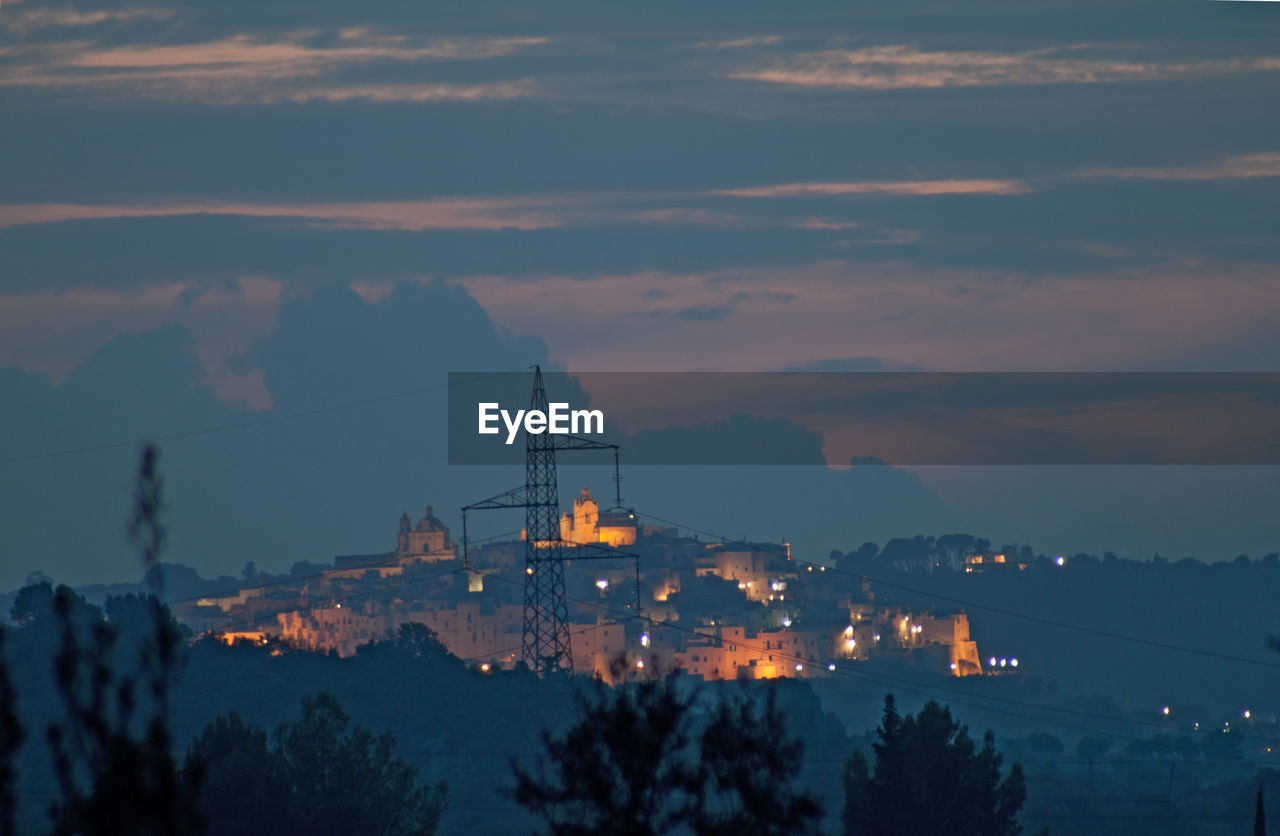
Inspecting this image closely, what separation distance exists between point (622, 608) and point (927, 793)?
9003cm

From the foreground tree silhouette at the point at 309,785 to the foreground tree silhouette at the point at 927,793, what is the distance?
938cm

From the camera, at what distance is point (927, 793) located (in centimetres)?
3309

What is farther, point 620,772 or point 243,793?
point 243,793

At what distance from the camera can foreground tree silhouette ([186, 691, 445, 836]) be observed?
34.7m

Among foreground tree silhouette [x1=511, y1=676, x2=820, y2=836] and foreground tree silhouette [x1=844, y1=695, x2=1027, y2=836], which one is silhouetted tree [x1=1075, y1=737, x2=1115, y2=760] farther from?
foreground tree silhouette [x1=511, y1=676, x2=820, y2=836]

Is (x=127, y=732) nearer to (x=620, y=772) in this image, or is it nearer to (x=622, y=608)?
(x=620, y=772)

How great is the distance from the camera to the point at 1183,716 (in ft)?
405

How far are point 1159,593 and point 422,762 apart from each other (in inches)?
4909

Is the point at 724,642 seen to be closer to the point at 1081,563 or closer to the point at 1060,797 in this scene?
the point at 1060,797

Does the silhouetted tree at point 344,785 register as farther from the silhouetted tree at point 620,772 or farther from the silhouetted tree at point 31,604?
the silhouetted tree at point 31,604

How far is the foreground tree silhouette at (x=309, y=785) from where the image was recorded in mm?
34656

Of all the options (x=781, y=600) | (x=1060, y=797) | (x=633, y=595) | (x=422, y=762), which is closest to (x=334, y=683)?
(x=422, y=762)

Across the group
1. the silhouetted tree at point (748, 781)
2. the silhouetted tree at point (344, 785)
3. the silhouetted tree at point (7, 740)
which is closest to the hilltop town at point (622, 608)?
the silhouetted tree at point (344, 785)

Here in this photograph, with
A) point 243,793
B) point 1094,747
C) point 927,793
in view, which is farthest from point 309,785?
point 1094,747
